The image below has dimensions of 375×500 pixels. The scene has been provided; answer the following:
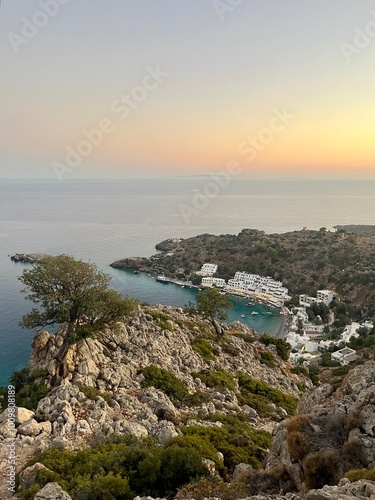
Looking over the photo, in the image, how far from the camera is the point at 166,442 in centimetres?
1184

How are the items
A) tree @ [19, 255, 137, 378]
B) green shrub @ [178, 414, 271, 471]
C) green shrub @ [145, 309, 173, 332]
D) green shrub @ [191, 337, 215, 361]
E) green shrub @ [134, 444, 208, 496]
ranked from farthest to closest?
1. green shrub @ [145, 309, 173, 332]
2. green shrub @ [191, 337, 215, 361]
3. tree @ [19, 255, 137, 378]
4. green shrub @ [178, 414, 271, 471]
5. green shrub @ [134, 444, 208, 496]

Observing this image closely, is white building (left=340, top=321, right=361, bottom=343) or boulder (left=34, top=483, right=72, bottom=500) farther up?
boulder (left=34, top=483, right=72, bottom=500)

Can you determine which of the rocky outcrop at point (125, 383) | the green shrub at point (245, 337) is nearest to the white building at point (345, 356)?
the green shrub at point (245, 337)

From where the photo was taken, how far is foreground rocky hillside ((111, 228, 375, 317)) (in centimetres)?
6912

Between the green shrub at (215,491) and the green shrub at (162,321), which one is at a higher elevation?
the green shrub at (162,321)

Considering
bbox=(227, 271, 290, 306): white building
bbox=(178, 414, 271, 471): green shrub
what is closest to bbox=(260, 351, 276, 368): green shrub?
bbox=(178, 414, 271, 471): green shrub

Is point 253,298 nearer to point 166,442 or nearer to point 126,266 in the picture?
point 126,266

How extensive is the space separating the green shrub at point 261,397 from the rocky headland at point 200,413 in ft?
0.21

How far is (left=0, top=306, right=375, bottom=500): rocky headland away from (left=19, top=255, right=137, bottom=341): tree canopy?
0.90m

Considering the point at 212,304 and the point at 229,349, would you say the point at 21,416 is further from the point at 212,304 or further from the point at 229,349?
the point at 212,304

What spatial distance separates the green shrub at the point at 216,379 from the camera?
20250mm

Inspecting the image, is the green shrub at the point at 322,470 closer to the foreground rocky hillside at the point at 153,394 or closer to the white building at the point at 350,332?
the foreground rocky hillside at the point at 153,394

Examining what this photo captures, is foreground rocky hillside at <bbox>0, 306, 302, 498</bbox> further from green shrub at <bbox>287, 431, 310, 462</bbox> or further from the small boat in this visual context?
the small boat

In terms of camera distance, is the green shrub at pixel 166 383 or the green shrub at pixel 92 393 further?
the green shrub at pixel 166 383
